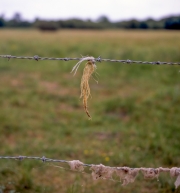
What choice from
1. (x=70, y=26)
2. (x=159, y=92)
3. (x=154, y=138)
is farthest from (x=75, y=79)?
(x=70, y=26)

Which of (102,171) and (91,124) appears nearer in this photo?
(102,171)

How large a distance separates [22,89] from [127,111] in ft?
10.7

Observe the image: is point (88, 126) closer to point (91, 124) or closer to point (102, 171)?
point (91, 124)

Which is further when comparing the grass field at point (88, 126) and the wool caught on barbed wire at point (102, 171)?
the grass field at point (88, 126)

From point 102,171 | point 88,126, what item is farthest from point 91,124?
point 102,171

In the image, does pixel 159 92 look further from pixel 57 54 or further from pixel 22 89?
pixel 57 54

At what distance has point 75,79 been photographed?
977cm

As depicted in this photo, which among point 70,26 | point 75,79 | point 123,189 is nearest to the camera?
point 123,189

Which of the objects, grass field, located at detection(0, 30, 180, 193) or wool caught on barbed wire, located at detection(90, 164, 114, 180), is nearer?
wool caught on barbed wire, located at detection(90, 164, 114, 180)

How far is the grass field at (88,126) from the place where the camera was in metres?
3.48

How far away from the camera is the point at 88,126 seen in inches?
221

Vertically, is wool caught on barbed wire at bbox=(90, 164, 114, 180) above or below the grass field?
above

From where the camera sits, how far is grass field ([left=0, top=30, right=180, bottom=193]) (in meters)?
3.48

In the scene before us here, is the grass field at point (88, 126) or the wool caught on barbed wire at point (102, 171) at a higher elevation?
the wool caught on barbed wire at point (102, 171)
